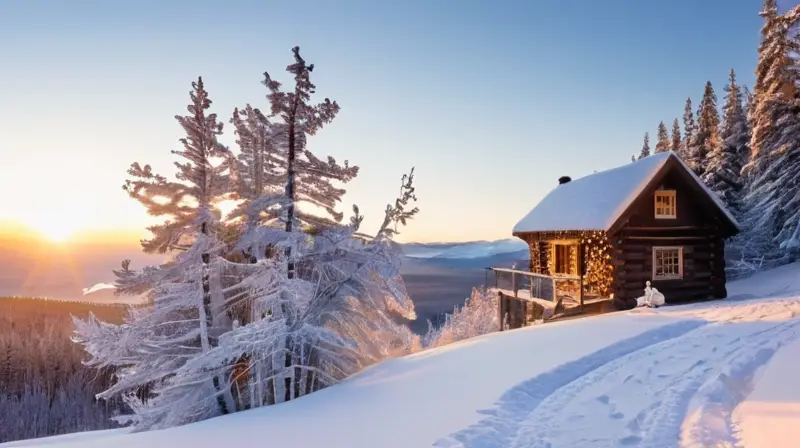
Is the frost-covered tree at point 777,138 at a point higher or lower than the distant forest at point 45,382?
higher

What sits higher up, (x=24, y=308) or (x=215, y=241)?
(x=215, y=241)

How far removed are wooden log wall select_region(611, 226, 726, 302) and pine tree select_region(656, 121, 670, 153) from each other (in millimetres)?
29118

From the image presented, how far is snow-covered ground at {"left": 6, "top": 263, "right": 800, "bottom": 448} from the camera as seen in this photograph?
5.74 meters

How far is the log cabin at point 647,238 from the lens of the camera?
735 inches

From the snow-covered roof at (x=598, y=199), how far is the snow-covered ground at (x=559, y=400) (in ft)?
26.7

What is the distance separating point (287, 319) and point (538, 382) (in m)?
5.90

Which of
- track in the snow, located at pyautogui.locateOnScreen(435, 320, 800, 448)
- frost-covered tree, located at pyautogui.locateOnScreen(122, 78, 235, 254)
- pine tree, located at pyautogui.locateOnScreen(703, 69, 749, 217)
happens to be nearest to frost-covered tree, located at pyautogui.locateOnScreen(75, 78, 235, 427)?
frost-covered tree, located at pyautogui.locateOnScreen(122, 78, 235, 254)

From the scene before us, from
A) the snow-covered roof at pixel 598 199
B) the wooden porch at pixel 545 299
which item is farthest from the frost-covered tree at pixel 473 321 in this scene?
the snow-covered roof at pixel 598 199

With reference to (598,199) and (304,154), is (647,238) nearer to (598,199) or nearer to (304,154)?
(598,199)

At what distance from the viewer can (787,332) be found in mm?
10422

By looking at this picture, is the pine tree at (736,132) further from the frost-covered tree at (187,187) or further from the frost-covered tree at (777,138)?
the frost-covered tree at (187,187)

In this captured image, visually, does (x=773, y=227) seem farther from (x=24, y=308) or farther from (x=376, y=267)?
(x=24, y=308)

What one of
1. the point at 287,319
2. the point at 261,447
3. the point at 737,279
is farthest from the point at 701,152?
the point at 261,447

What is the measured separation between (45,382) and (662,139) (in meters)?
57.0
